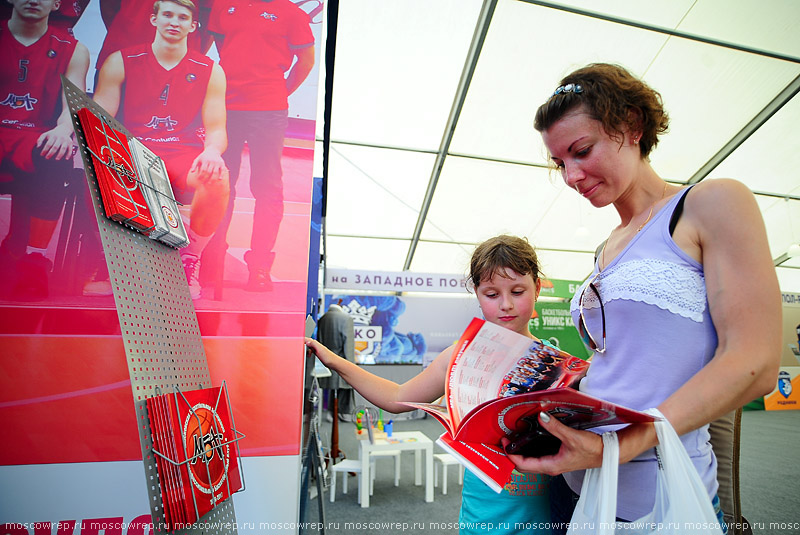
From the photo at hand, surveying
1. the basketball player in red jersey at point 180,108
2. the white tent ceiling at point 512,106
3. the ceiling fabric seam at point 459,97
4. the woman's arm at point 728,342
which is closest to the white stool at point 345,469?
the white tent ceiling at point 512,106

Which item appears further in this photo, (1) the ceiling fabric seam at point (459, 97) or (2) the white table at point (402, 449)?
(1) the ceiling fabric seam at point (459, 97)

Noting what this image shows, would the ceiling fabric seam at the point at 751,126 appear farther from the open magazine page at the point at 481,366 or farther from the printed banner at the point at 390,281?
the open magazine page at the point at 481,366

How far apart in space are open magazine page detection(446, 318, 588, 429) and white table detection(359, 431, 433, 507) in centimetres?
294

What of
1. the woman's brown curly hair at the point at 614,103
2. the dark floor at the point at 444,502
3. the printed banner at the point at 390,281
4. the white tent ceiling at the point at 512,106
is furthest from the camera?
the printed banner at the point at 390,281

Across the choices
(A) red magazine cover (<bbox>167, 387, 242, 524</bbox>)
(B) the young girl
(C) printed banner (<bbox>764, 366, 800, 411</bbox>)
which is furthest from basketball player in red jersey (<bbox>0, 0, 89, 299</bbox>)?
(C) printed banner (<bbox>764, 366, 800, 411</bbox>)

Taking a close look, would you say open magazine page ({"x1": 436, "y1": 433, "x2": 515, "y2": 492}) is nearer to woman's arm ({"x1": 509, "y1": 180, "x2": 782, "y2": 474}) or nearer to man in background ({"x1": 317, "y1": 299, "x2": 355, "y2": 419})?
woman's arm ({"x1": 509, "y1": 180, "x2": 782, "y2": 474})

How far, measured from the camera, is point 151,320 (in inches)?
41.2

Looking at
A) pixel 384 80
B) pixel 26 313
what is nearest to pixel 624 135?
pixel 26 313

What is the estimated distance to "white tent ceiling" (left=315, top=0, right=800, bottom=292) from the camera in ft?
15.7

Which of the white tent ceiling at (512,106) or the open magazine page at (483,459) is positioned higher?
the white tent ceiling at (512,106)

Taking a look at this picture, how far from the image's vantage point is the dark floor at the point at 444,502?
2852mm

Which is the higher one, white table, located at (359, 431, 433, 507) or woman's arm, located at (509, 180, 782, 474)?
woman's arm, located at (509, 180, 782, 474)

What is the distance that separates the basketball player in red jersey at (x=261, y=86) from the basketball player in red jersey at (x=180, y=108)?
0.05 m

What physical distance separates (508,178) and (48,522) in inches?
273
